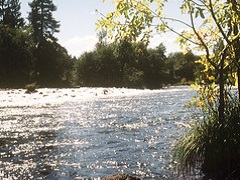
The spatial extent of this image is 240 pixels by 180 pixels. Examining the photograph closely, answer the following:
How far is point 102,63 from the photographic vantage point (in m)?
97.2

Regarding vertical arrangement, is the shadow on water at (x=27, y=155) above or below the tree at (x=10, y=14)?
below

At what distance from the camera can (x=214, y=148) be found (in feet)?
30.6

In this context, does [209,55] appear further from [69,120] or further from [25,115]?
[25,115]

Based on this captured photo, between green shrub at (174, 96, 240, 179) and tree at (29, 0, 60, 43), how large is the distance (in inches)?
3462

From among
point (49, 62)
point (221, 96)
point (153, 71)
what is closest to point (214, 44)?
point (221, 96)

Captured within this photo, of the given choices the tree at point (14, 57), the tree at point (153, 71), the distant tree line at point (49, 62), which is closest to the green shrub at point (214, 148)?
the distant tree line at point (49, 62)

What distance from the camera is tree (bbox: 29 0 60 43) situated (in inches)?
3702

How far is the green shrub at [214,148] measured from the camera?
361 inches

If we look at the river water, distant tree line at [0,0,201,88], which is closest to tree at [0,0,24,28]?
distant tree line at [0,0,201,88]

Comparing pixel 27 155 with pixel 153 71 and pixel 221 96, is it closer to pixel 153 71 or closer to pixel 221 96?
pixel 221 96

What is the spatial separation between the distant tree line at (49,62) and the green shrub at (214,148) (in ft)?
191

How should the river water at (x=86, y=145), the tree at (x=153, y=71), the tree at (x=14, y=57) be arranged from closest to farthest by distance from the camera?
the river water at (x=86, y=145) → the tree at (x=14, y=57) → the tree at (x=153, y=71)

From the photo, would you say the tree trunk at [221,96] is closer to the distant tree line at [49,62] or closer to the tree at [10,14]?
the distant tree line at [49,62]

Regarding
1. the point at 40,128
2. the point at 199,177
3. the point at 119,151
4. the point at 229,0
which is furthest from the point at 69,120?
the point at 229,0
